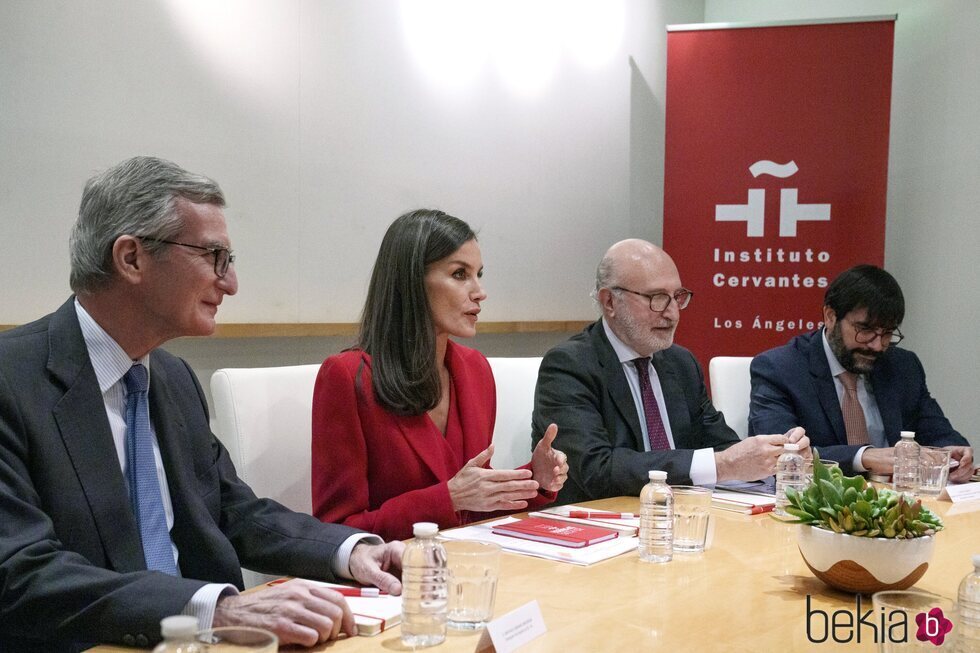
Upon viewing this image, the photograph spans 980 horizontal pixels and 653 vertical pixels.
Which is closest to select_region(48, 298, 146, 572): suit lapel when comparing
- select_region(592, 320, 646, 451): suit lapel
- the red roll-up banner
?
select_region(592, 320, 646, 451): suit lapel

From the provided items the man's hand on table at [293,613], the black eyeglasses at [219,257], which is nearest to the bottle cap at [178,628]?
the man's hand on table at [293,613]

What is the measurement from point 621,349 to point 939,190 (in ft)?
9.55

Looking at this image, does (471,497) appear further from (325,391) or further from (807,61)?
(807,61)

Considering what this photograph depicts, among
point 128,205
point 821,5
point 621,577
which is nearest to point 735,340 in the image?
point 821,5

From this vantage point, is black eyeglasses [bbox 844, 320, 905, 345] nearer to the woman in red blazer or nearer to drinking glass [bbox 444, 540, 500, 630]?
the woman in red blazer

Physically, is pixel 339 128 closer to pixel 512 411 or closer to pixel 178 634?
pixel 512 411

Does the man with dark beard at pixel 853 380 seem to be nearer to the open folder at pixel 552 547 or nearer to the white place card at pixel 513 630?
the open folder at pixel 552 547

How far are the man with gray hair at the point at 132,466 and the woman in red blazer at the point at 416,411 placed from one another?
35cm

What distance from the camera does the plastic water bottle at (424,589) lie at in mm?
1419

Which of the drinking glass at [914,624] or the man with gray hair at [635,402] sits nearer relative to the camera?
the drinking glass at [914,624]

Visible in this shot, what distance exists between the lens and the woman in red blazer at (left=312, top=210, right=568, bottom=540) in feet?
7.42

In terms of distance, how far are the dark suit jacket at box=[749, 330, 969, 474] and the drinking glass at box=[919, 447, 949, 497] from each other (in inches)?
26.4

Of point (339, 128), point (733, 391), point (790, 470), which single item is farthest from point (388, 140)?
point (790, 470)

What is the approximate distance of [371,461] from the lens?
2.45 metres
